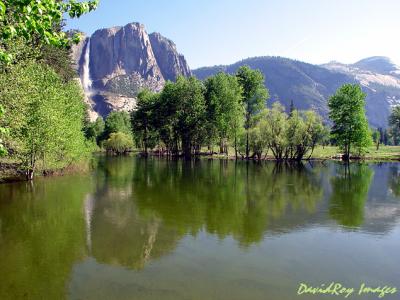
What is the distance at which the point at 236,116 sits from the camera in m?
101

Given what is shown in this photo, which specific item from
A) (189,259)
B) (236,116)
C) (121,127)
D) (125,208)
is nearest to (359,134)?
(236,116)

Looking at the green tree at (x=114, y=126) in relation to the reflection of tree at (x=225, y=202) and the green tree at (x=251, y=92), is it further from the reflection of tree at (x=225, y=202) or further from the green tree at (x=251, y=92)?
the reflection of tree at (x=225, y=202)

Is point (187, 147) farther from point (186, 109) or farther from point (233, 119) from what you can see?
point (233, 119)

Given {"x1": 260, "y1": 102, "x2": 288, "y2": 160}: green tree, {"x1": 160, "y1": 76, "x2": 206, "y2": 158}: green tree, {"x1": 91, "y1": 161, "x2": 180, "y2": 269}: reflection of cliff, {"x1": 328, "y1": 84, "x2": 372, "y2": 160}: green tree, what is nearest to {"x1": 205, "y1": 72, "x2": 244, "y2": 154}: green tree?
{"x1": 160, "y1": 76, "x2": 206, "y2": 158}: green tree

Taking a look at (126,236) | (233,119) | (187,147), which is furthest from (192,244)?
(187,147)

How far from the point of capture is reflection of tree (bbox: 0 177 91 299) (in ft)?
46.7

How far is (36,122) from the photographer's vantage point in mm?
44719

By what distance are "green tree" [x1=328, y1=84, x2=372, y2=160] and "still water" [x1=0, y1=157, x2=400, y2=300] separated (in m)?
63.3

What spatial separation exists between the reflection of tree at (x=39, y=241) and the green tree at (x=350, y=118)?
79765 millimetres

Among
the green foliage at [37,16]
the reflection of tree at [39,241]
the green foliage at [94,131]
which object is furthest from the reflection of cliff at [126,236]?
the green foliage at [94,131]

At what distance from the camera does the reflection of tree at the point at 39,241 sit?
14234 millimetres

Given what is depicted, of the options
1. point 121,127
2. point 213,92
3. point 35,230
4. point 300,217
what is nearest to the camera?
point 35,230

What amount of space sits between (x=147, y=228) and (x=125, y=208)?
21.7ft

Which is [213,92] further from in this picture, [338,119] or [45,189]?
[45,189]
